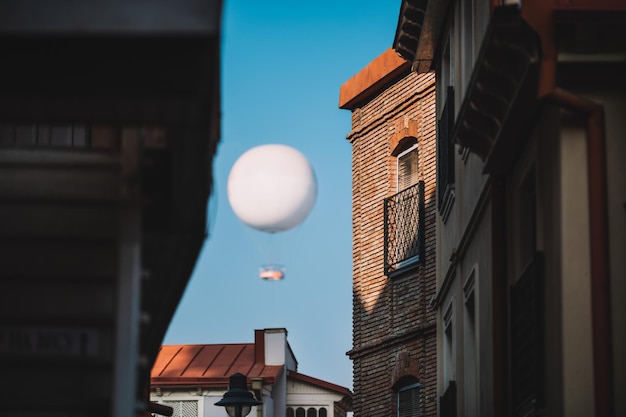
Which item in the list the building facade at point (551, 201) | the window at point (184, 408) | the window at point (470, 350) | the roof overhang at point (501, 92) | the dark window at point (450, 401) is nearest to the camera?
the building facade at point (551, 201)

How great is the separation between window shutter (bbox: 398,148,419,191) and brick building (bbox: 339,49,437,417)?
2cm

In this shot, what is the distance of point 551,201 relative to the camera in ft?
31.7

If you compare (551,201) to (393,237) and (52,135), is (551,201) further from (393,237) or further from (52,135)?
(393,237)

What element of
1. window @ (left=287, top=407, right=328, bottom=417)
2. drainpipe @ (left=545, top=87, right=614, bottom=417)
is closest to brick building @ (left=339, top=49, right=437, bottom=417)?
drainpipe @ (left=545, top=87, right=614, bottom=417)

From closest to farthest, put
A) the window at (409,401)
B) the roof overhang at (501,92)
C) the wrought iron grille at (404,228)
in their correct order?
the roof overhang at (501,92), the wrought iron grille at (404,228), the window at (409,401)

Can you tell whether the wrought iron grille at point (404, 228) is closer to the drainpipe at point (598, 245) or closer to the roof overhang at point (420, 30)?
the roof overhang at point (420, 30)

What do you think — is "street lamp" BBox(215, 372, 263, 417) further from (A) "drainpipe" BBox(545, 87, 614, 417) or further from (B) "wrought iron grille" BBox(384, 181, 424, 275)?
(A) "drainpipe" BBox(545, 87, 614, 417)

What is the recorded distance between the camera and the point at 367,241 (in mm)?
22219

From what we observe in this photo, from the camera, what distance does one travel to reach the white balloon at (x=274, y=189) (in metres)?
8.79

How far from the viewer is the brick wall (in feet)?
64.8

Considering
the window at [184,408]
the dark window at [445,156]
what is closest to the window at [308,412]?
the window at [184,408]

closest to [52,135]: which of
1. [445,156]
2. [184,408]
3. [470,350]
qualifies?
[470,350]

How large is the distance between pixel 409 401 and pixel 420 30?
19.8 ft

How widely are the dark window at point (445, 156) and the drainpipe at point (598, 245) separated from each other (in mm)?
5952
